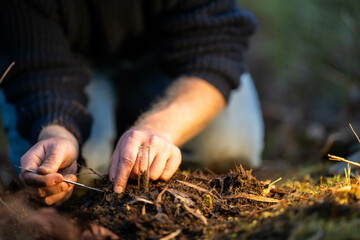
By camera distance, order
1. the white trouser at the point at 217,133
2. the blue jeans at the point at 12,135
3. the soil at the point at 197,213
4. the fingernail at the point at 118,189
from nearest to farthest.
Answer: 1. the soil at the point at 197,213
2. the fingernail at the point at 118,189
3. the blue jeans at the point at 12,135
4. the white trouser at the point at 217,133

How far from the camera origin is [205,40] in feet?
7.12

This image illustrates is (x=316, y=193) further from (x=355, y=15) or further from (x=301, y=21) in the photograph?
(x=301, y=21)

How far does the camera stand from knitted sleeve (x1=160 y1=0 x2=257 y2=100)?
84.7 inches

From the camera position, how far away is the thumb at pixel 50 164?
1239 millimetres

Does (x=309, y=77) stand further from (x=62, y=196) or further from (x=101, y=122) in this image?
(x=62, y=196)

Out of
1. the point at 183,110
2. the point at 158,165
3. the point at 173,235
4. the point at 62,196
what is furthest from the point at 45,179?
the point at 183,110

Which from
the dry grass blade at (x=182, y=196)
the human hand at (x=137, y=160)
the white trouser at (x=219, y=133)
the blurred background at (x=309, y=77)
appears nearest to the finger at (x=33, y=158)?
the human hand at (x=137, y=160)

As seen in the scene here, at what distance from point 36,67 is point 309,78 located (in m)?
3.81

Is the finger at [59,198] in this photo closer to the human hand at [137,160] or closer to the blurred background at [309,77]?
the human hand at [137,160]

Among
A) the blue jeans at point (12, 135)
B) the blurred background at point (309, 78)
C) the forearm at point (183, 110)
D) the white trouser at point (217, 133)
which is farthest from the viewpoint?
the blurred background at point (309, 78)

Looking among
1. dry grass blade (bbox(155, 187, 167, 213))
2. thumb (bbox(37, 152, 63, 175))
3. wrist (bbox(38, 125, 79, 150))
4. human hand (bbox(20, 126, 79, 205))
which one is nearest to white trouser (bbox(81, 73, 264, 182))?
wrist (bbox(38, 125, 79, 150))

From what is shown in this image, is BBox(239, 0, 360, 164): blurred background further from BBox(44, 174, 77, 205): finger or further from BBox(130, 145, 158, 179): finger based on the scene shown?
BBox(44, 174, 77, 205): finger

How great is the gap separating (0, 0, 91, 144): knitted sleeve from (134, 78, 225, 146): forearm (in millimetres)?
445

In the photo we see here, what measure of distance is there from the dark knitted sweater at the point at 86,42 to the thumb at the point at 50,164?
1.57 ft
